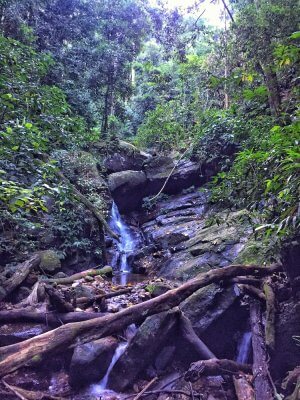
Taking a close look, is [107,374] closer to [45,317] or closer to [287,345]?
[45,317]

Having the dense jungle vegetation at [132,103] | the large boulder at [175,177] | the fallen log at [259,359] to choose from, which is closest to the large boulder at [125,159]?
the large boulder at [175,177]

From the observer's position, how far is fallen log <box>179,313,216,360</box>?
193 inches

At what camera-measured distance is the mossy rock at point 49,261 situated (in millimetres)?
8149

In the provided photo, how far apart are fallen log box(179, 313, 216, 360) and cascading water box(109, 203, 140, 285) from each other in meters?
4.73

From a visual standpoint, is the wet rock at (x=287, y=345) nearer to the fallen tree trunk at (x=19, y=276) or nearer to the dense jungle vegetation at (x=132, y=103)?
the dense jungle vegetation at (x=132, y=103)

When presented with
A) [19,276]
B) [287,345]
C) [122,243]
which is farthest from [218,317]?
[122,243]

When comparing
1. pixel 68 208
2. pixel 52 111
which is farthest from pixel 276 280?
pixel 68 208

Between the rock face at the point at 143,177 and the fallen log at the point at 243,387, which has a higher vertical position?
the rock face at the point at 143,177

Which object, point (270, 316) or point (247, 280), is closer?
point (270, 316)

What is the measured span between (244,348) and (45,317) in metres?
3.12

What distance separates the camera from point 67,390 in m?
4.67

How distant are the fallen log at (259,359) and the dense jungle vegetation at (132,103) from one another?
1.24 m

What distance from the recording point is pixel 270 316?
4.73 meters

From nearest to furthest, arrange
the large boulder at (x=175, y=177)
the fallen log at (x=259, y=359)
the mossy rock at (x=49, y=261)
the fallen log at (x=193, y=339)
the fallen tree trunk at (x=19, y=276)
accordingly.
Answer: the fallen log at (x=259, y=359) < the fallen log at (x=193, y=339) < the fallen tree trunk at (x=19, y=276) < the mossy rock at (x=49, y=261) < the large boulder at (x=175, y=177)
